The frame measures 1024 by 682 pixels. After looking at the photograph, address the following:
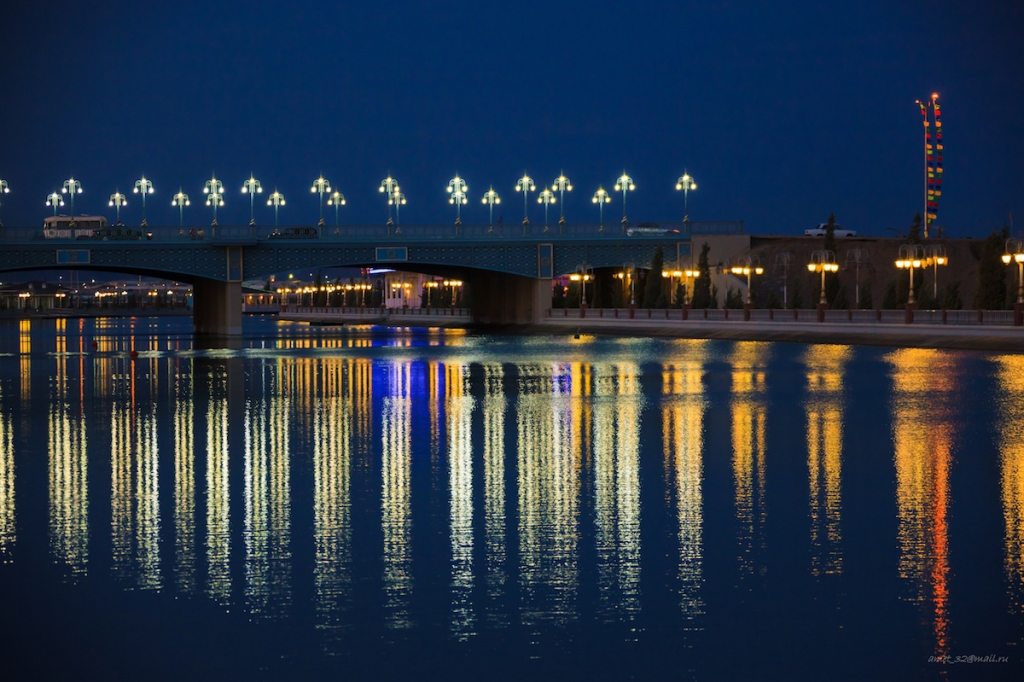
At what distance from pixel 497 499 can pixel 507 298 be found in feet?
273

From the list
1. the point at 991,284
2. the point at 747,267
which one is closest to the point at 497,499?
the point at 991,284

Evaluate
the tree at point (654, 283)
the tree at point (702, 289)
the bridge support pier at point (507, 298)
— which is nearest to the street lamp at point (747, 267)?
the tree at point (702, 289)

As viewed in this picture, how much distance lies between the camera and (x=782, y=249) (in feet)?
311

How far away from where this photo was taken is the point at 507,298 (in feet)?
326

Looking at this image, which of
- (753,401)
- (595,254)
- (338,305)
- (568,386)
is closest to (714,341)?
(595,254)

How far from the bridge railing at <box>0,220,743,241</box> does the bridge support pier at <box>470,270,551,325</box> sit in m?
4.24

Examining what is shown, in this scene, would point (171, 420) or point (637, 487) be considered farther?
point (171, 420)

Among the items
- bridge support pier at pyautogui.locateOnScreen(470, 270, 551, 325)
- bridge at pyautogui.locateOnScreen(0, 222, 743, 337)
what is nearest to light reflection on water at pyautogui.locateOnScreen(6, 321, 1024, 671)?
bridge at pyautogui.locateOnScreen(0, 222, 743, 337)

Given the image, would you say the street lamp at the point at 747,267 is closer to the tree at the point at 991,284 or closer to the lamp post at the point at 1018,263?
the tree at the point at 991,284

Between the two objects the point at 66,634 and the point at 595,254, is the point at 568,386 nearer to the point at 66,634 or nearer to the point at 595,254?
the point at 66,634

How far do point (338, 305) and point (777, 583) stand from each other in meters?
149

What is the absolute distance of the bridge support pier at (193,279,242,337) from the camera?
273ft

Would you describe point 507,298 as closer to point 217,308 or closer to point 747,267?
point 747,267

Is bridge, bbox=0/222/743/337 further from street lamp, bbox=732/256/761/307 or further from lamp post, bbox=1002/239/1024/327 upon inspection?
Answer: lamp post, bbox=1002/239/1024/327
